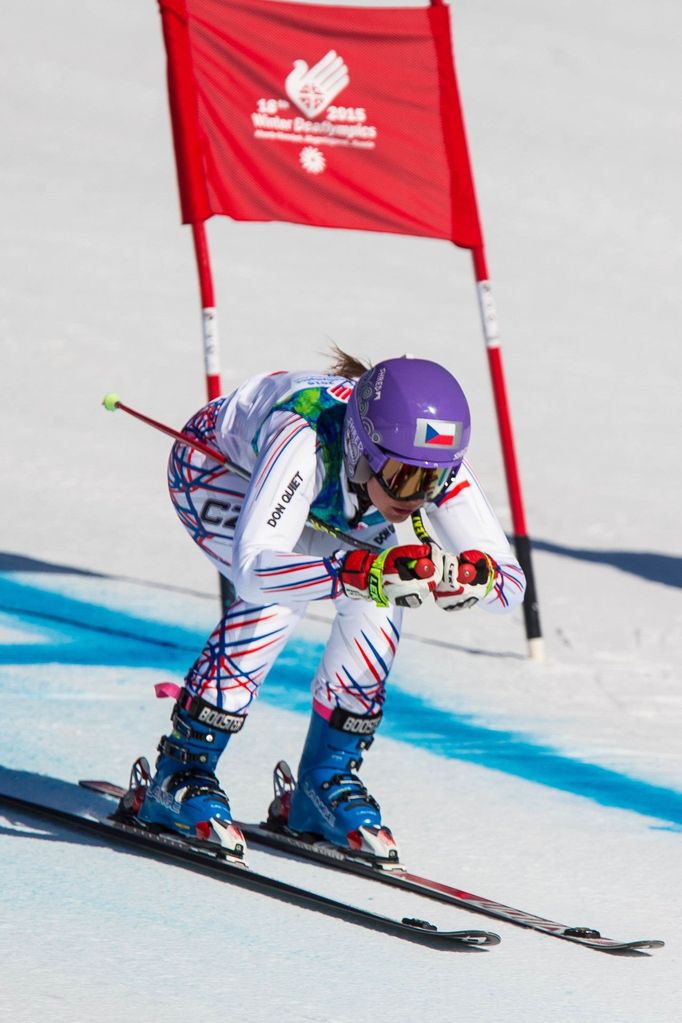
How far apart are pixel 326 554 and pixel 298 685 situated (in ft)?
7.24

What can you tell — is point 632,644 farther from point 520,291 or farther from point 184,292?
point 520,291

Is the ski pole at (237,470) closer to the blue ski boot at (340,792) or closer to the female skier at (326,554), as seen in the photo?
the female skier at (326,554)

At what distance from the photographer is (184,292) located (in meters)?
16.2

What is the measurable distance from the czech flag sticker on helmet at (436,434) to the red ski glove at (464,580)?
0.93ft

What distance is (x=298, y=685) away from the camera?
6910 mm

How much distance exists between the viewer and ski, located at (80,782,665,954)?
412cm

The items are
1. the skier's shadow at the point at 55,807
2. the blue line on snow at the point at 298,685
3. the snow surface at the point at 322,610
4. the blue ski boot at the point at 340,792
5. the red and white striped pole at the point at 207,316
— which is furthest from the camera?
the red and white striped pole at the point at 207,316

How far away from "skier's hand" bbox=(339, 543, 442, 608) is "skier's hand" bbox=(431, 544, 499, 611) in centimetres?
3

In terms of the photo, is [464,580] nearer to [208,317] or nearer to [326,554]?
[326,554]

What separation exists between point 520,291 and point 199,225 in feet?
37.9

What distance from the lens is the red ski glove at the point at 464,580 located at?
4023mm

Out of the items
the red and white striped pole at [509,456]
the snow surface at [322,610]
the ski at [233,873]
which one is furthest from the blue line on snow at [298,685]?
the ski at [233,873]

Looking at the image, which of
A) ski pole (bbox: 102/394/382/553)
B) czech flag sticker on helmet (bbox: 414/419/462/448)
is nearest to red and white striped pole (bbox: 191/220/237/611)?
ski pole (bbox: 102/394/382/553)

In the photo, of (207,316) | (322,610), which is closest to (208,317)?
(207,316)
